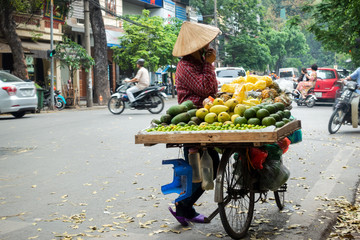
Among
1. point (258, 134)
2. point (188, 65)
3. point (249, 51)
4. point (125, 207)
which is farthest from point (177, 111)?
point (249, 51)

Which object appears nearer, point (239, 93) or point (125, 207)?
point (239, 93)

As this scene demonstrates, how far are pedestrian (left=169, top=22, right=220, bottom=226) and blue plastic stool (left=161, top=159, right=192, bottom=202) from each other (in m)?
0.21

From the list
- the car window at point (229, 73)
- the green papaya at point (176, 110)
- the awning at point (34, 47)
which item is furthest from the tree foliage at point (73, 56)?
the green papaya at point (176, 110)

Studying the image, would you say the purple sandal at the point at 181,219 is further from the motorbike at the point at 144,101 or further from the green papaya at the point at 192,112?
the motorbike at the point at 144,101

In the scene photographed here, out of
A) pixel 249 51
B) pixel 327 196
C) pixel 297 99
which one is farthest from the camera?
pixel 249 51

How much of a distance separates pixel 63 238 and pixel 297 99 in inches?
788

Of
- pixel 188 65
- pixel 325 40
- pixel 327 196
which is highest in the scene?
pixel 325 40

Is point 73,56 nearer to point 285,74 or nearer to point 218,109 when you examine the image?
point 218,109

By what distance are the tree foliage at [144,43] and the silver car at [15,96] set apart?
51.3ft

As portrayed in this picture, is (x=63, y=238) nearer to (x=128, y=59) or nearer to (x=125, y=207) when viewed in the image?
(x=125, y=207)

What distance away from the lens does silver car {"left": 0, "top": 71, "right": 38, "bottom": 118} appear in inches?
674

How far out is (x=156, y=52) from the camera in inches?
1362

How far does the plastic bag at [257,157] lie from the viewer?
15.2 feet

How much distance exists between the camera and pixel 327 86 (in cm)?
2317
